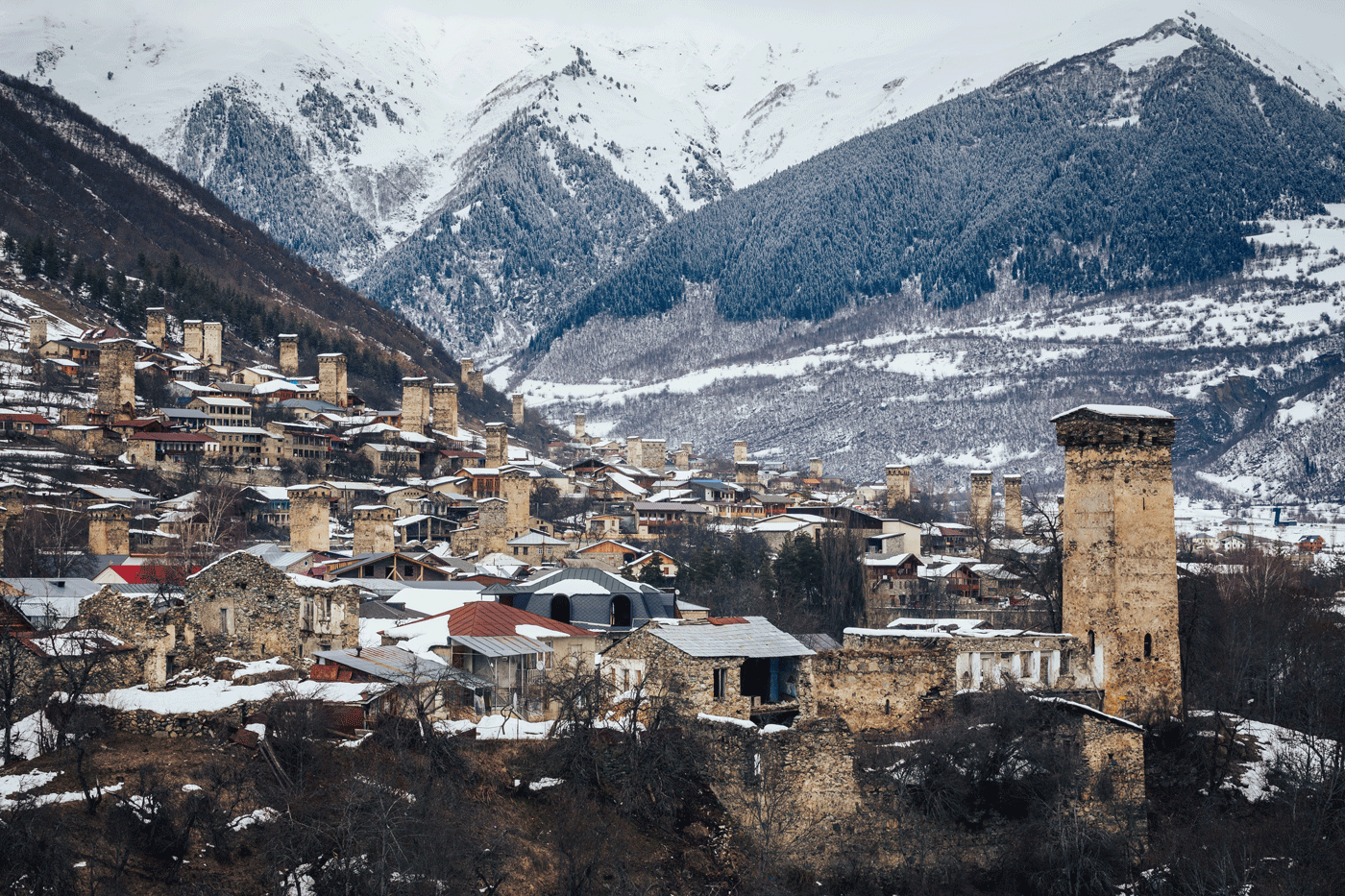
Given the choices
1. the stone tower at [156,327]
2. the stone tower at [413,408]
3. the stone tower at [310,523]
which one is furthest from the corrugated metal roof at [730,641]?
the stone tower at [156,327]

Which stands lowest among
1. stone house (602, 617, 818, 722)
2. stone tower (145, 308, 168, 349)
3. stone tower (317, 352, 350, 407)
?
stone house (602, 617, 818, 722)

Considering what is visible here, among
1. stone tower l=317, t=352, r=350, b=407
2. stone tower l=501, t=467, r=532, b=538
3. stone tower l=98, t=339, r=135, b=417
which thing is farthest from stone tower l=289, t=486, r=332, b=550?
stone tower l=317, t=352, r=350, b=407

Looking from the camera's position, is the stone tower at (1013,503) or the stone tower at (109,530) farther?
the stone tower at (1013,503)

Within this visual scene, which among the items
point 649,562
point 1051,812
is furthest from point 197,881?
point 649,562

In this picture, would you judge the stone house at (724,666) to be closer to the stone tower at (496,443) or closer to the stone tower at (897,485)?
the stone tower at (496,443)

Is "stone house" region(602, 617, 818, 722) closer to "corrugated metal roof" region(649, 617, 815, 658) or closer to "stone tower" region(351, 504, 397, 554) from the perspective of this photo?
"corrugated metal roof" region(649, 617, 815, 658)

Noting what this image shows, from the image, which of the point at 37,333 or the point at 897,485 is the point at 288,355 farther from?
the point at 897,485
